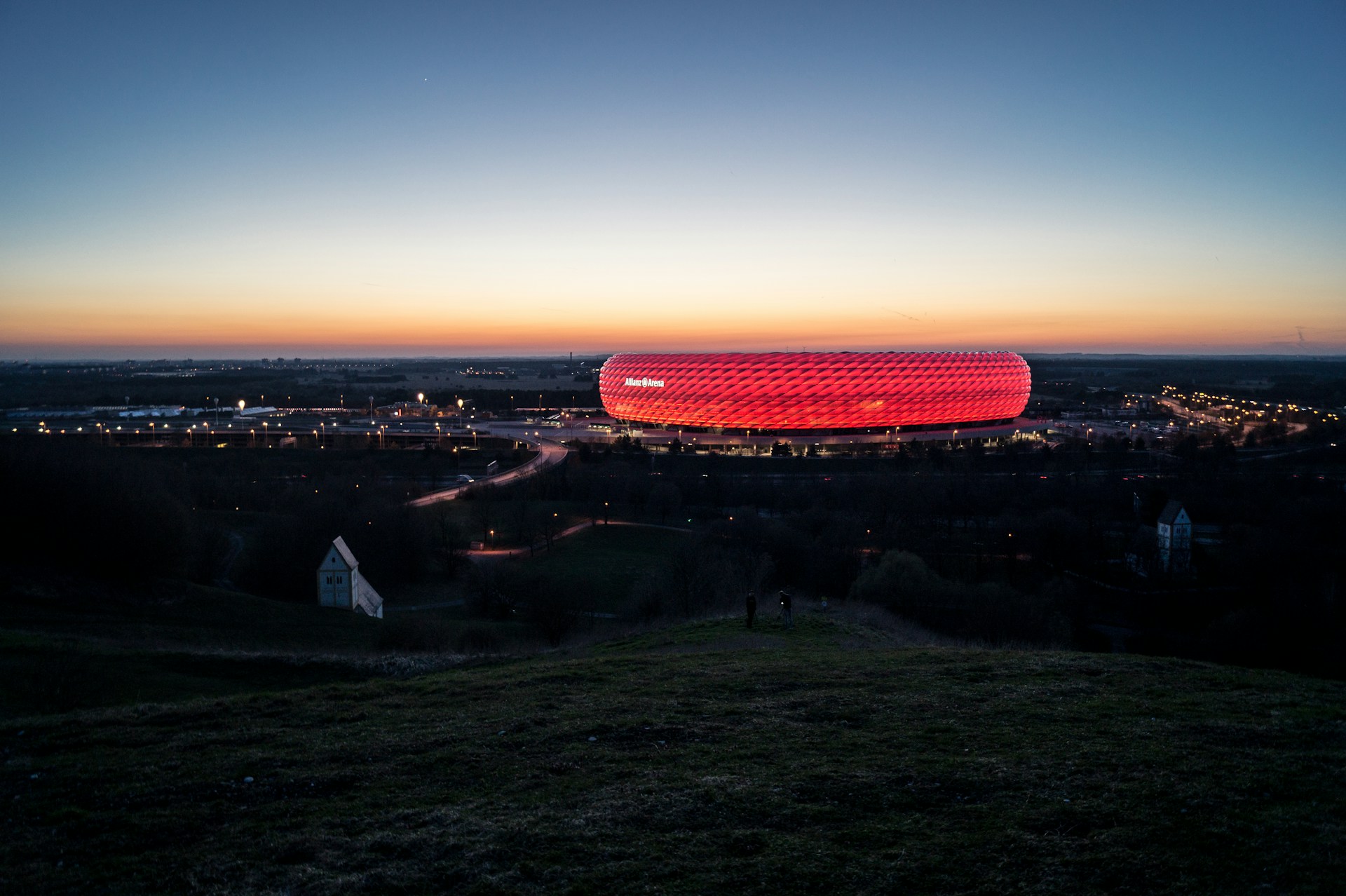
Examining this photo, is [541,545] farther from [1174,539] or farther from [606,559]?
[1174,539]

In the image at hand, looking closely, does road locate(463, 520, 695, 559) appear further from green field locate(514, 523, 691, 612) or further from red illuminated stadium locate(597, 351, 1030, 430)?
red illuminated stadium locate(597, 351, 1030, 430)

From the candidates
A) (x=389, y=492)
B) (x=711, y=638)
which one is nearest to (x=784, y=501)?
(x=389, y=492)

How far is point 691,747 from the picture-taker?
7.74 metres

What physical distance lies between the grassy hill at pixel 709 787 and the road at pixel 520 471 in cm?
3213

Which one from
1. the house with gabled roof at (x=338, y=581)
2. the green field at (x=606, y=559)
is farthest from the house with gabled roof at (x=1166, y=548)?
the house with gabled roof at (x=338, y=581)

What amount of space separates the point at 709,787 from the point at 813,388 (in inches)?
2650

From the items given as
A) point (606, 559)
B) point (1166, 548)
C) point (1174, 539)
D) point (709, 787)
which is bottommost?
point (606, 559)

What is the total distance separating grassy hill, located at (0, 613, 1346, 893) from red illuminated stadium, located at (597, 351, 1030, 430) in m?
62.6

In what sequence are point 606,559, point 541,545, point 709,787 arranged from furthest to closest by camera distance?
point 541,545, point 606,559, point 709,787

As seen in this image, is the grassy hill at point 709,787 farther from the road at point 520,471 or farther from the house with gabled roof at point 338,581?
the road at point 520,471

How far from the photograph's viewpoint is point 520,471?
5388 centimetres

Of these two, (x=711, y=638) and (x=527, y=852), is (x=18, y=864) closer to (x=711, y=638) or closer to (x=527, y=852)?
(x=527, y=852)

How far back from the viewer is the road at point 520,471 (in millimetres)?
44438

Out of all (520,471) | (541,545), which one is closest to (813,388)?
(520,471)
